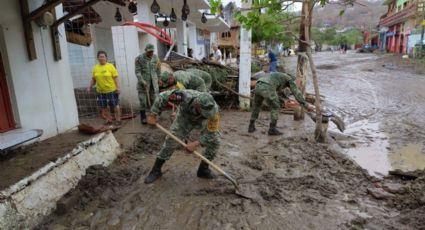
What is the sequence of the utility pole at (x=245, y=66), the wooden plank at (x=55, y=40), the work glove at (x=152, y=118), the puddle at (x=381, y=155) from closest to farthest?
the work glove at (x=152, y=118) → the wooden plank at (x=55, y=40) → the puddle at (x=381, y=155) → the utility pole at (x=245, y=66)

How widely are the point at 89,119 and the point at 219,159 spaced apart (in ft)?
10.9

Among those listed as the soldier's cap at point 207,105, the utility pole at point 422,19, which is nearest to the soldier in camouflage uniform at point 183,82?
the soldier's cap at point 207,105

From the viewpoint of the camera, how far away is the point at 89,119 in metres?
6.90

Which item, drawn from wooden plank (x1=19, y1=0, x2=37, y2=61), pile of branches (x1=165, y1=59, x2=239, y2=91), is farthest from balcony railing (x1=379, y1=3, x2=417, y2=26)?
wooden plank (x1=19, y1=0, x2=37, y2=61)

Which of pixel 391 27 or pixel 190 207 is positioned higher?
pixel 391 27

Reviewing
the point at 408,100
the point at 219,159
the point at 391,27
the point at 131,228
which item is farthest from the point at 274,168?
the point at 391,27

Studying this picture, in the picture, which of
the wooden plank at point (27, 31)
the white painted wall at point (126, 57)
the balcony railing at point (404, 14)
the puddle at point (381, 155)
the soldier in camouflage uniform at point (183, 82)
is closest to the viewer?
the wooden plank at point (27, 31)

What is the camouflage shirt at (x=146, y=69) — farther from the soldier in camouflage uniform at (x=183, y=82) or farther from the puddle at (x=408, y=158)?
the puddle at (x=408, y=158)

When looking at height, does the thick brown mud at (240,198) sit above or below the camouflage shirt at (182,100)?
below

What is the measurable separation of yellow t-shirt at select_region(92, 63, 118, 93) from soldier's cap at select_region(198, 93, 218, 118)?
125 inches

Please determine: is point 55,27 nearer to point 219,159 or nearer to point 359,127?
point 219,159

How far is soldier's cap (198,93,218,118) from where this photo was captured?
384 centimetres

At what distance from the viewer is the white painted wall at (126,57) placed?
299 inches

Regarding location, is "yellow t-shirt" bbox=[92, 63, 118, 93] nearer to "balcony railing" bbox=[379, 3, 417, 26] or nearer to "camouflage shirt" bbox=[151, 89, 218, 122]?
"camouflage shirt" bbox=[151, 89, 218, 122]
